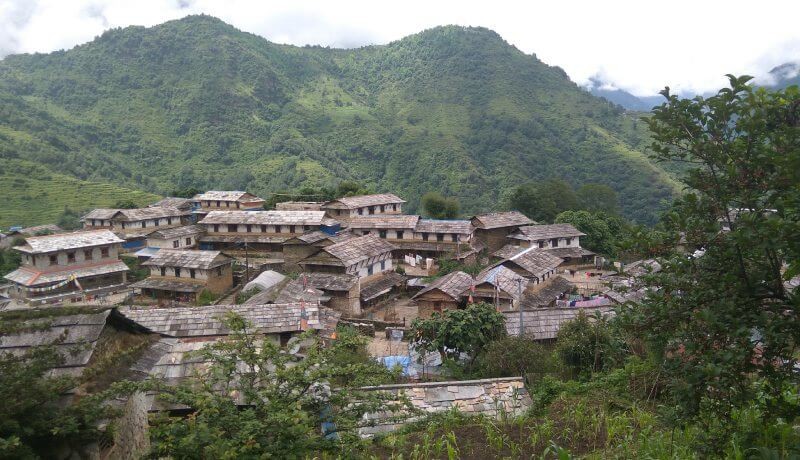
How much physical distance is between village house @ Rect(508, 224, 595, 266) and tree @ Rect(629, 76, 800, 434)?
40.4 metres

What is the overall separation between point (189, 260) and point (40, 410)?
3421 cm

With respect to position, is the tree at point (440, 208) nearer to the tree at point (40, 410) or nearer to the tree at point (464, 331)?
the tree at point (464, 331)

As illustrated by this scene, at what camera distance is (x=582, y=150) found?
97.4m

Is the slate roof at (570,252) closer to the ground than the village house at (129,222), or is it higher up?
closer to the ground

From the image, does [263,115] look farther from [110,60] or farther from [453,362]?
[453,362]

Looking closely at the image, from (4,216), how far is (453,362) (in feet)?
225

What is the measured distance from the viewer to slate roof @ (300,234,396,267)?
1357 inches

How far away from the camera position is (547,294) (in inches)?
1308

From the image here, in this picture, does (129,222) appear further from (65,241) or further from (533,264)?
(533,264)

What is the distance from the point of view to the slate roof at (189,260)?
36688mm

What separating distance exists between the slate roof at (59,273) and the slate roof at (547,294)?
Answer: 1328 inches

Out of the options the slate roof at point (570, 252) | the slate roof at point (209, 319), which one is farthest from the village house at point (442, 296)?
the slate roof at point (570, 252)

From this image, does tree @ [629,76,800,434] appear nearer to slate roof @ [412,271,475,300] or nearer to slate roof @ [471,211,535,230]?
slate roof @ [412,271,475,300]

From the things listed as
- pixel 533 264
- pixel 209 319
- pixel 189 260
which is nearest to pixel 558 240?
pixel 533 264
